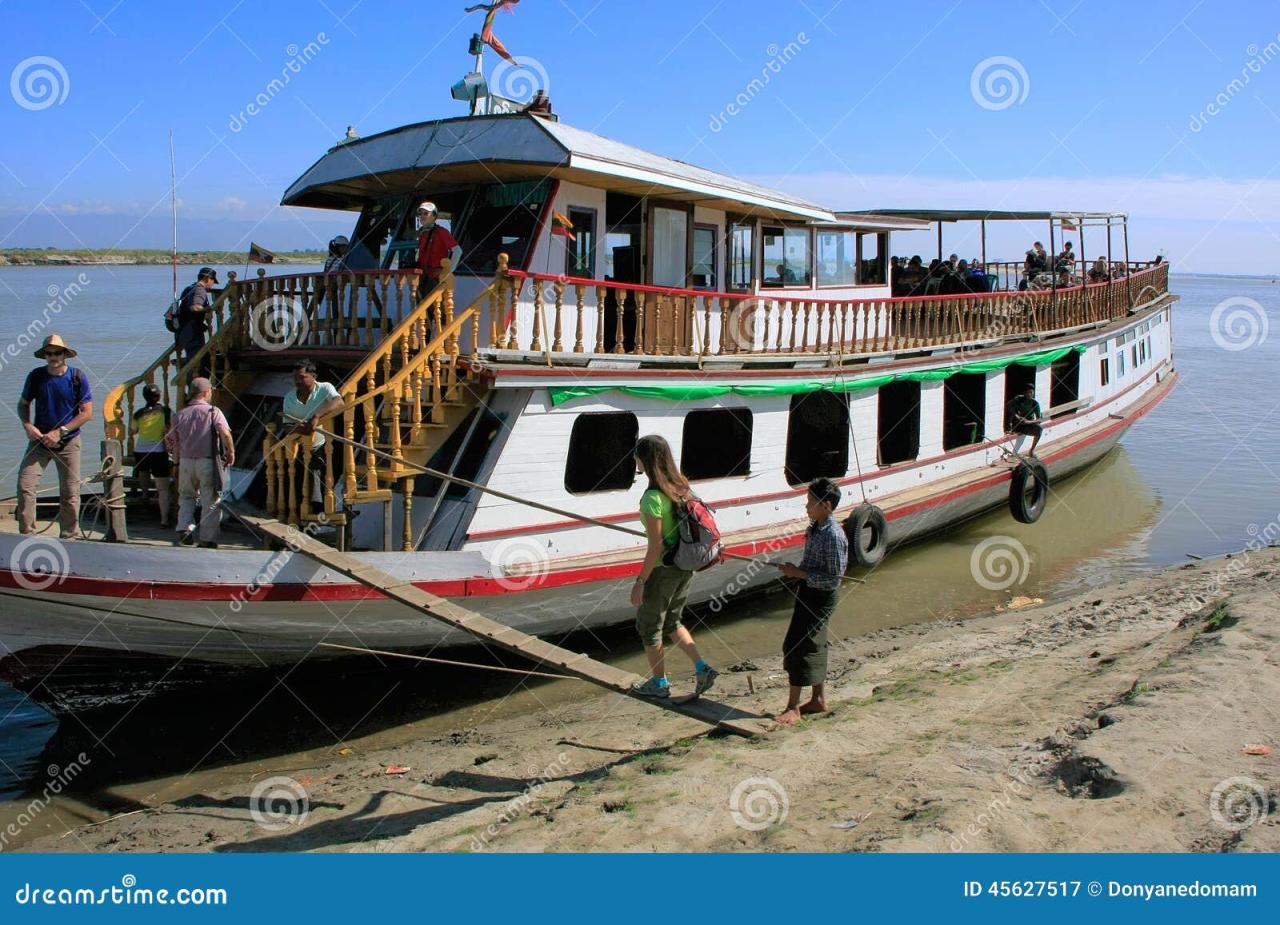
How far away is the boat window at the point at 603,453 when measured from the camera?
9.30 meters

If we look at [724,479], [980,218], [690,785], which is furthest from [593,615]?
[980,218]

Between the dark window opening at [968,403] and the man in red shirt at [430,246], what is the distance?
8078mm

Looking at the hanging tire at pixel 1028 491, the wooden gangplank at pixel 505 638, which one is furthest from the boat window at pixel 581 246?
the hanging tire at pixel 1028 491

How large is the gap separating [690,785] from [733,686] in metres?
3.03

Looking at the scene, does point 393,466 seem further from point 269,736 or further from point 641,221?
point 641,221

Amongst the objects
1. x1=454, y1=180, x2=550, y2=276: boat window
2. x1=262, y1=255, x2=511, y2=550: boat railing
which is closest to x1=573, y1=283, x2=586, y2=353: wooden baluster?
x1=454, y1=180, x2=550, y2=276: boat window

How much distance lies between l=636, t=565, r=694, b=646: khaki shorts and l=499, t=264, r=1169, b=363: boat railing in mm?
2595

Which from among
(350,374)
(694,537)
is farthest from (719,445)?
(694,537)

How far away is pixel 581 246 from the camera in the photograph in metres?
9.91

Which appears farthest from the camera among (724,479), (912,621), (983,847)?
(912,621)

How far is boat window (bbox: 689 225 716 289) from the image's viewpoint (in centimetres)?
1112

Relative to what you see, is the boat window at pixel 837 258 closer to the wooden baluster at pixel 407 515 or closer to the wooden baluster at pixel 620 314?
the wooden baluster at pixel 620 314

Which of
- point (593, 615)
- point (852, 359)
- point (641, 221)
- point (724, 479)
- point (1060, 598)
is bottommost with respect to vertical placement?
point (1060, 598)

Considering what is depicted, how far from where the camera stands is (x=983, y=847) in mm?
4629
